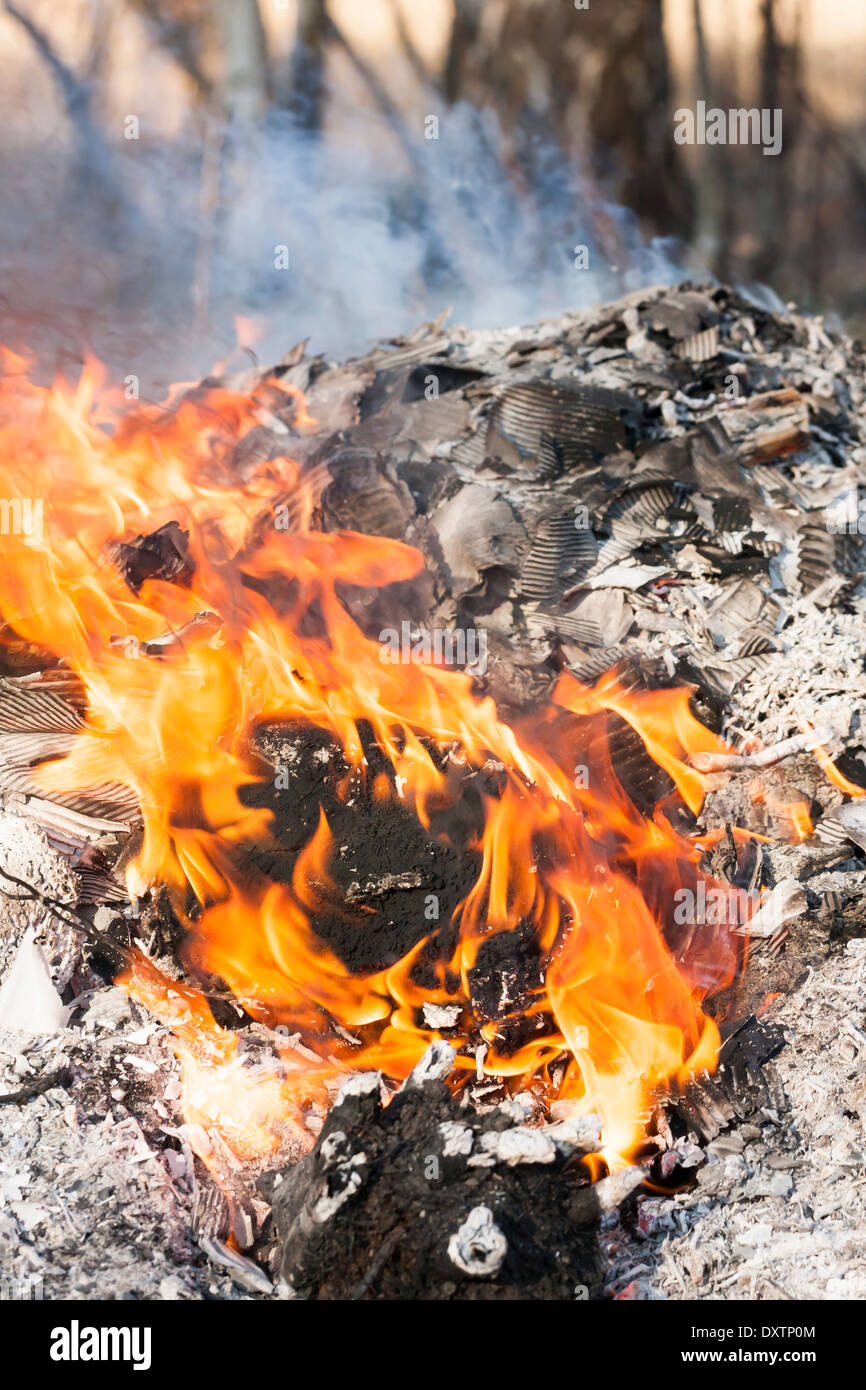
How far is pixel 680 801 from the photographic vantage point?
3656mm

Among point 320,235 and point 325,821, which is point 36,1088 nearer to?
point 325,821

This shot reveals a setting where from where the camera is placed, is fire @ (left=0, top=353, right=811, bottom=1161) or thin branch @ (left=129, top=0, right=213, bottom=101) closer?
fire @ (left=0, top=353, right=811, bottom=1161)

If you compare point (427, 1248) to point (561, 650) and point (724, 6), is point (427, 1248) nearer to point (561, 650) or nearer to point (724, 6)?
point (561, 650)

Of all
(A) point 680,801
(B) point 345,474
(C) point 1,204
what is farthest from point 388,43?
(A) point 680,801

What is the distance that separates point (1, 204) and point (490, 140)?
3.52 meters

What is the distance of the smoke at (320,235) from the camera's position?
6.60m
